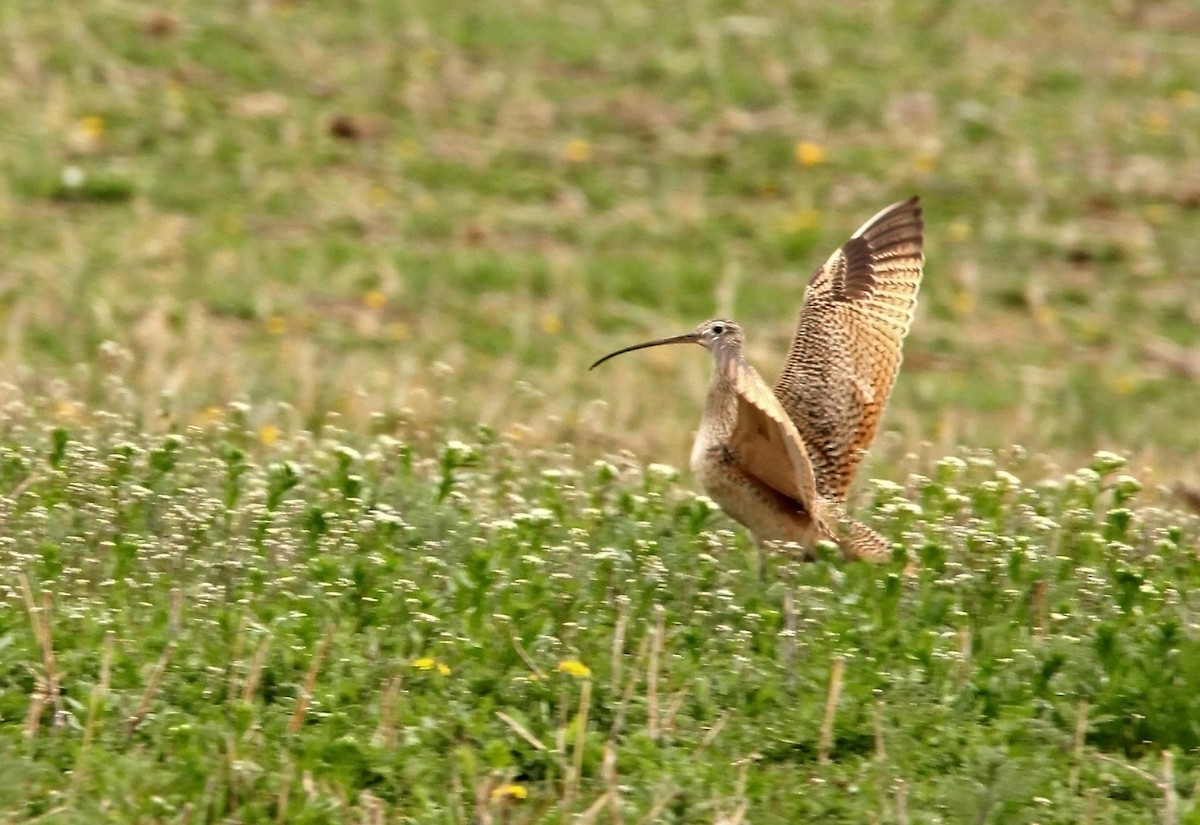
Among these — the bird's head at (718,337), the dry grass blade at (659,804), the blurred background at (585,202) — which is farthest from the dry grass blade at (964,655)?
the blurred background at (585,202)

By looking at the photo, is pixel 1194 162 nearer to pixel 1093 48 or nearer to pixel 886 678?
pixel 1093 48

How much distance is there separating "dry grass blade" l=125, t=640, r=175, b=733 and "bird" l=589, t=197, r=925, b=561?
180cm

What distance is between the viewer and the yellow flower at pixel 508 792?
4.88m

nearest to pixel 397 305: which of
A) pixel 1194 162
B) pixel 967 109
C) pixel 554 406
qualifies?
pixel 554 406

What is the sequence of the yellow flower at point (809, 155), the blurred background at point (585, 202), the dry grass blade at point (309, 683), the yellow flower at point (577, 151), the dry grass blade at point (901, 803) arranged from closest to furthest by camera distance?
the dry grass blade at point (901, 803) < the dry grass blade at point (309, 683) < the blurred background at point (585, 202) < the yellow flower at point (577, 151) < the yellow flower at point (809, 155)

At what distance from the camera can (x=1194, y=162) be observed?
1526 cm

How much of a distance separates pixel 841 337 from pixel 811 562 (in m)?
1.00

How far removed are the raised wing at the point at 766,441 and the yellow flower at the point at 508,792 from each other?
1.51m

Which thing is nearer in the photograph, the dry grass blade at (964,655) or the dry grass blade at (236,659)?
the dry grass blade at (236,659)

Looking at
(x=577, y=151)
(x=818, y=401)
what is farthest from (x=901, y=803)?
(x=577, y=151)

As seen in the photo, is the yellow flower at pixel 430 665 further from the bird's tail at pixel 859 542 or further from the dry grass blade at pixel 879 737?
the bird's tail at pixel 859 542

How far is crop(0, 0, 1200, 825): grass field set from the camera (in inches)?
202

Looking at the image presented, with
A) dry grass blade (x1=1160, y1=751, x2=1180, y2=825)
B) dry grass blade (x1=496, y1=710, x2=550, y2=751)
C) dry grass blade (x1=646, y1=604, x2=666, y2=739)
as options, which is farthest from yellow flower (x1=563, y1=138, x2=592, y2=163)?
dry grass blade (x1=1160, y1=751, x2=1180, y2=825)

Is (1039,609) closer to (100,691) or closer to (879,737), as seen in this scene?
(879,737)
